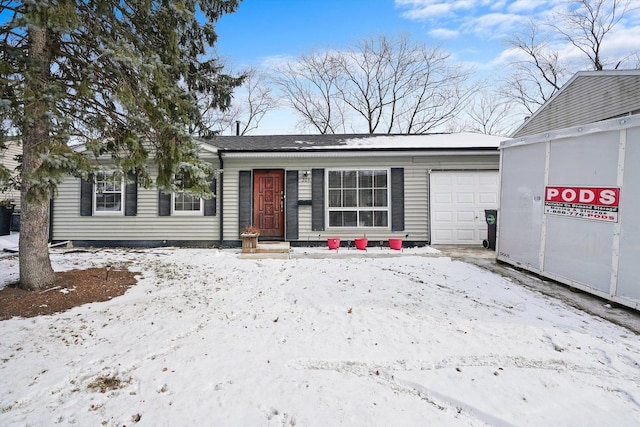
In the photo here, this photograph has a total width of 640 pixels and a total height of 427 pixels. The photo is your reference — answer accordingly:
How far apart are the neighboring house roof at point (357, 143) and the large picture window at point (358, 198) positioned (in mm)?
771

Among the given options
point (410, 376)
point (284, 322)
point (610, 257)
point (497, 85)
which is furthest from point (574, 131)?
point (497, 85)

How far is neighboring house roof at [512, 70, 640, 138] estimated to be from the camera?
7.74m

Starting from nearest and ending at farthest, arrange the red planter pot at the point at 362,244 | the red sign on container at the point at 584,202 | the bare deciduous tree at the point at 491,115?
the red sign on container at the point at 584,202 < the red planter pot at the point at 362,244 < the bare deciduous tree at the point at 491,115

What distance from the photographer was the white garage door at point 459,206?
877cm

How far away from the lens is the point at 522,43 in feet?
74.2

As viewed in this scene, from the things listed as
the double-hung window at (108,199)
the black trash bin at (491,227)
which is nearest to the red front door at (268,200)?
the double-hung window at (108,199)

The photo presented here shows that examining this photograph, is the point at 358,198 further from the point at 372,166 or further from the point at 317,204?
the point at 317,204

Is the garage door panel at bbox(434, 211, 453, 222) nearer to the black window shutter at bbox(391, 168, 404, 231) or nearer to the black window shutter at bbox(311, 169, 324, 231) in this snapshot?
the black window shutter at bbox(391, 168, 404, 231)

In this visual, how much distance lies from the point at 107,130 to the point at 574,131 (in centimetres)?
698

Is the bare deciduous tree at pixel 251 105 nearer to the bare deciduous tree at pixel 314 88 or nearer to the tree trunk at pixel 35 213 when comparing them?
the bare deciduous tree at pixel 314 88

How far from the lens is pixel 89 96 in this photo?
391 cm

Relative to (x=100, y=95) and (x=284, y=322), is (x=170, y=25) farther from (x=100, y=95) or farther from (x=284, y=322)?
(x=284, y=322)

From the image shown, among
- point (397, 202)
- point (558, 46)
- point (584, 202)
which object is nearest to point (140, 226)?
point (397, 202)

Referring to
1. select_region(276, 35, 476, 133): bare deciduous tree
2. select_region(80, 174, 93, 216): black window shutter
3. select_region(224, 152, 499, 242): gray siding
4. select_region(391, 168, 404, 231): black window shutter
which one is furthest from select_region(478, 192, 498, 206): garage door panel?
select_region(276, 35, 476, 133): bare deciduous tree
